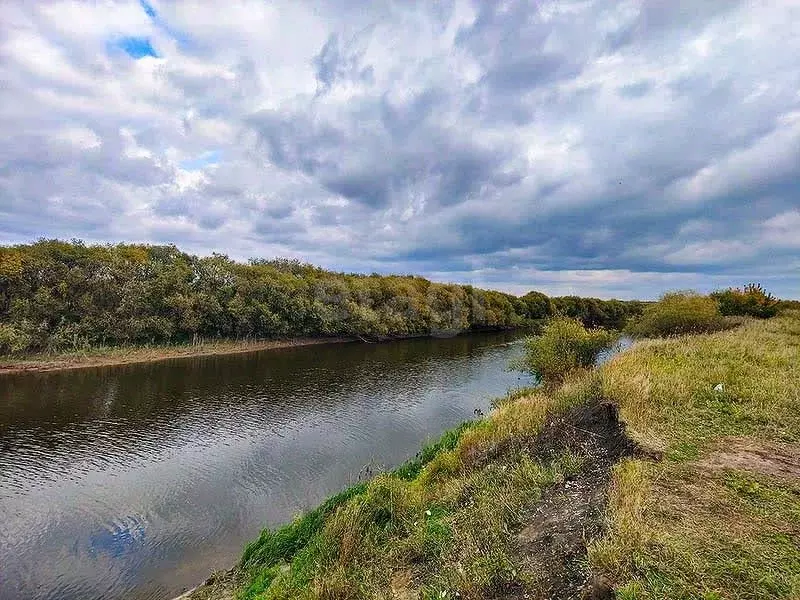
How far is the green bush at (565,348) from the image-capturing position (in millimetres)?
23609

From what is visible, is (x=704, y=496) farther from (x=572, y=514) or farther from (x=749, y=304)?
(x=749, y=304)

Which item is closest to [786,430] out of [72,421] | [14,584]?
[14,584]

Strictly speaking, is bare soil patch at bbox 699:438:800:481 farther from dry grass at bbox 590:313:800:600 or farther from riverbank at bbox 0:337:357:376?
riverbank at bbox 0:337:357:376

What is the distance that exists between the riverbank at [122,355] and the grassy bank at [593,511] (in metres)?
38.0

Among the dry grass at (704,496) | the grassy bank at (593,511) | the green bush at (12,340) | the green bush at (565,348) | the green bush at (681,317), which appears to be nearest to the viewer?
the dry grass at (704,496)

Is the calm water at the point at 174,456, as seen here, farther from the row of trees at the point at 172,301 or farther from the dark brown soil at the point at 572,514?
the row of trees at the point at 172,301

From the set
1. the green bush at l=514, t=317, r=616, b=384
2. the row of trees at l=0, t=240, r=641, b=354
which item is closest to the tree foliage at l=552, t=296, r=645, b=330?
the row of trees at l=0, t=240, r=641, b=354

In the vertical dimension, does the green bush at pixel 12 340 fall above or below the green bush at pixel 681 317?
below

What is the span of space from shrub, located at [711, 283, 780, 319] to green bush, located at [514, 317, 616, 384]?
994 inches

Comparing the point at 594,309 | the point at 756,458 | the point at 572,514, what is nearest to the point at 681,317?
the point at 756,458

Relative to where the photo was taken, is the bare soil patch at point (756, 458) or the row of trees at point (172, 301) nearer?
the bare soil patch at point (756, 458)

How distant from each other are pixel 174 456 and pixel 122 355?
30.1m

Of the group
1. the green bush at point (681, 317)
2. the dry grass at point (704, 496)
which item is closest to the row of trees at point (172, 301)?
the green bush at point (681, 317)

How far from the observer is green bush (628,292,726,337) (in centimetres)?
3353
